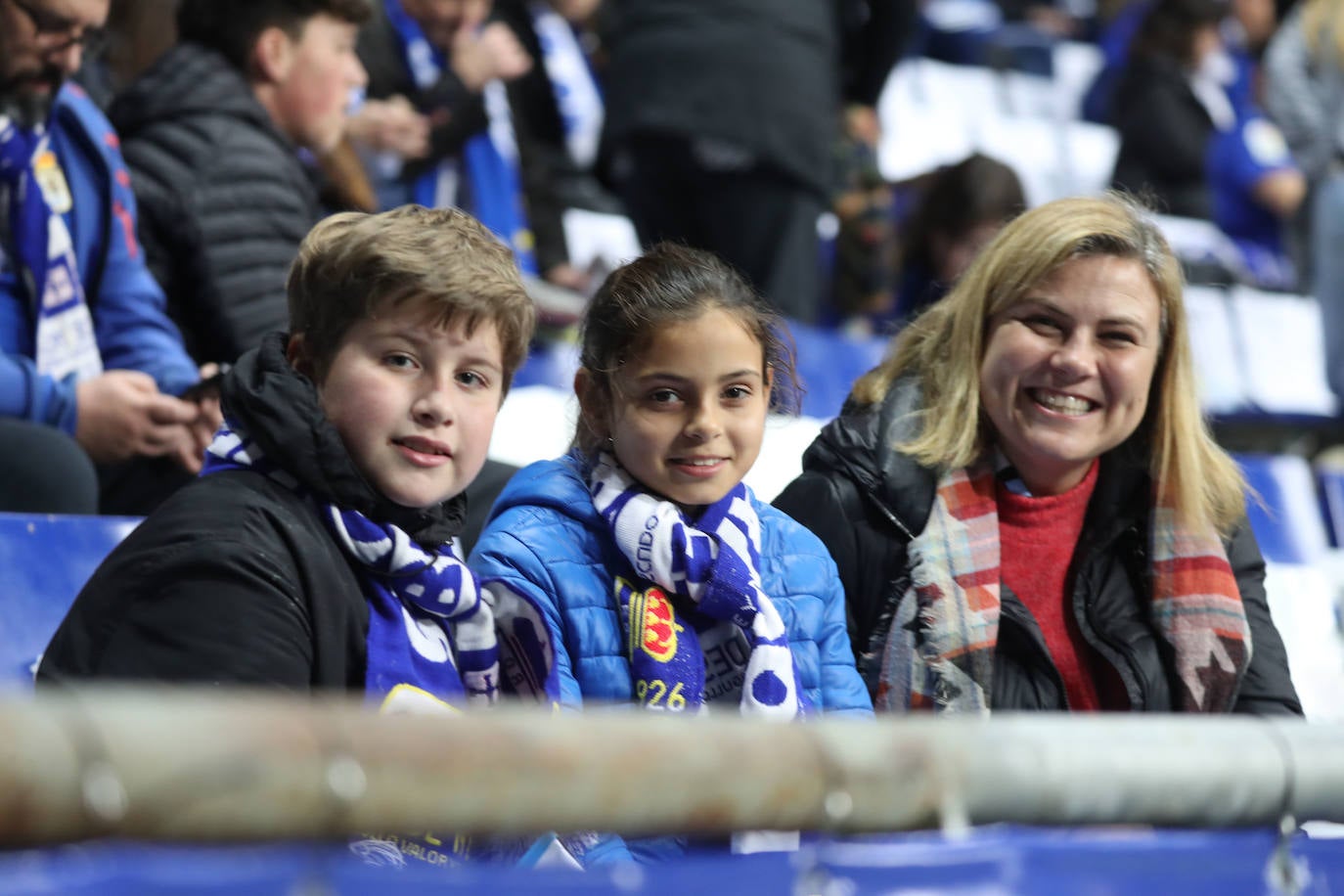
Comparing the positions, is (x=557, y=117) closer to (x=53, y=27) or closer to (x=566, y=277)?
(x=566, y=277)

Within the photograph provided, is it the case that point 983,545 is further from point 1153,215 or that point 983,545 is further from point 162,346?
point 162,346

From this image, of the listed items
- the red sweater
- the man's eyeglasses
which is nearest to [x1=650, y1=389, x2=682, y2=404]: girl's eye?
the red sweater

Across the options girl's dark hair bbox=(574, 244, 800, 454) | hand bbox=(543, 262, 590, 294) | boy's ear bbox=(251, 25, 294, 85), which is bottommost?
girl's dark hair bbox=(574, 244, 800, 454)

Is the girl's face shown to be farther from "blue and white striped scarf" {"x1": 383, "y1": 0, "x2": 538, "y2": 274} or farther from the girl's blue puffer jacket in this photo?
"blue and white striped scarf" {"x1": 383, "y1": 0, "x2": 538, "y2": 274}

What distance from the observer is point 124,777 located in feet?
2.86

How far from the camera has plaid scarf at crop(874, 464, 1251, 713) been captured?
2.35m

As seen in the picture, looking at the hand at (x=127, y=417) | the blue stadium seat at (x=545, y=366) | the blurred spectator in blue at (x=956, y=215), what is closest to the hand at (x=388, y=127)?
the blue stadium seat at (x=545, y=366)

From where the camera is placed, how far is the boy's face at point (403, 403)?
6.40 ft

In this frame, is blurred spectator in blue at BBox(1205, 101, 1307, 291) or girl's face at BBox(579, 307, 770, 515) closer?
girl's face at BBox(579, 307, 770, 515)

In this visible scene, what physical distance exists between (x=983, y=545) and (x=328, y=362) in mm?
988

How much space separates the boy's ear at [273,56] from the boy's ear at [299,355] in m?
1.64

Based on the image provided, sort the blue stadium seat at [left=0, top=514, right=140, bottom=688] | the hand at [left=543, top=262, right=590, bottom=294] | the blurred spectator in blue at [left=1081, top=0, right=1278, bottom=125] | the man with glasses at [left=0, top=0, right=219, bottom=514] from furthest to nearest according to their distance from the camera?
the blurred spectator in blue at [left=1081, top=0, right=1278, bottom=125], the hand at [left=543, top=262, right=590, bottom=294], the man with glasses at [left=0, top=0, right=219, bottom=514], the blue stadium seat at [left=0, top=514, right=140, bottom=688]

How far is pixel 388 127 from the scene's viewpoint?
4.84 meters

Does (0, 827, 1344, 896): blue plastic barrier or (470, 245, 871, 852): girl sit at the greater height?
(470, 245, 871, 852): girl
